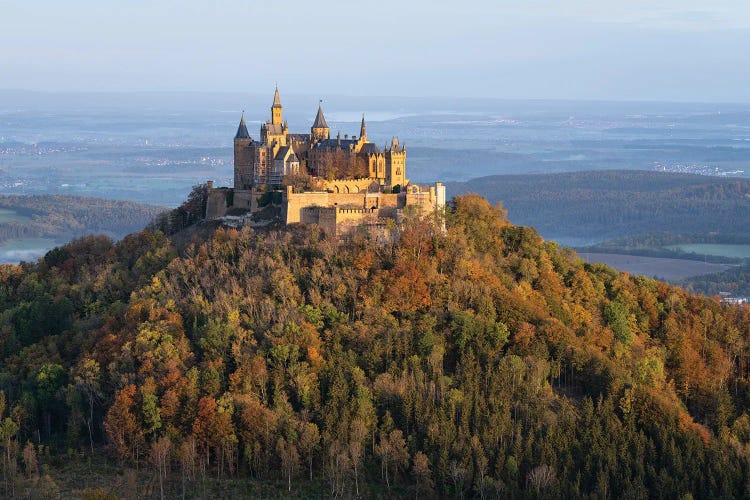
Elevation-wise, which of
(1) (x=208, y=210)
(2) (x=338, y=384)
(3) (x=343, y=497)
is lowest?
(3) (x=343, y=497)

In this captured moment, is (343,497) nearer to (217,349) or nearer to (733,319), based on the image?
(217,349)

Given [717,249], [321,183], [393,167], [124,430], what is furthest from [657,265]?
[124,430]

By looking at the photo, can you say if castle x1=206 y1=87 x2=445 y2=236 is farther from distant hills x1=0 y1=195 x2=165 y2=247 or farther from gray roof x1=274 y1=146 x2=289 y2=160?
distant hills x1=0 y1=195 x2=165 y2=247

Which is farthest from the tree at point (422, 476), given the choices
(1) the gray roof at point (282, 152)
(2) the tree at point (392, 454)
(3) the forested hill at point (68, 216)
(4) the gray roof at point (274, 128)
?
(3) the forested hill at point (68, 216)

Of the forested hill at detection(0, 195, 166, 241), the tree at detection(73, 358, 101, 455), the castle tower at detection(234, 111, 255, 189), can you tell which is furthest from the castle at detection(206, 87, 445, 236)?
the forested hill at detection(0, 195, 166, 241)

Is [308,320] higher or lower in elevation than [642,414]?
higher

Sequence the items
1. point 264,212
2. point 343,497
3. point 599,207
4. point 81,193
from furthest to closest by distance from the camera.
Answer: point 81,193 < point 599,207 < point 264,212 < point 343,497

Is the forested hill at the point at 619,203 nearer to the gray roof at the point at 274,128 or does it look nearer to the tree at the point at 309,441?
the gray roof at the point at 274,128

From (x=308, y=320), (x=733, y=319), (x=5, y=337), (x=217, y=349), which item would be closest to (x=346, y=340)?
(x=308, y=320)
